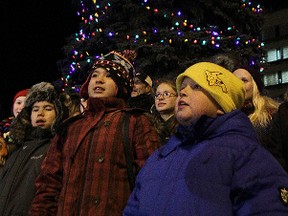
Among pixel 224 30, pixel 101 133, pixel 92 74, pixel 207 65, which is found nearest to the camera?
pixel 207 65

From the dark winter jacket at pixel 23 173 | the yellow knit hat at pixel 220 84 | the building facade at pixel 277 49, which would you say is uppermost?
the yellow knit hat at pixel 220 84

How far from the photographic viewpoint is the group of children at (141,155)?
2.41 metres

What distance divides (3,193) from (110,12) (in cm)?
767

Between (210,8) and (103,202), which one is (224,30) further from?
(103,202)

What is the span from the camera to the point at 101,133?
3410 millimetres

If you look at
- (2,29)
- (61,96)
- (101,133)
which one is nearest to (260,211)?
(101,133)

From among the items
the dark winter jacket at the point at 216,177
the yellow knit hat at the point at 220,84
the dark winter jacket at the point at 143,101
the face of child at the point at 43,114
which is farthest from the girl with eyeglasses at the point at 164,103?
the dark winter jacket at the point at 216,177

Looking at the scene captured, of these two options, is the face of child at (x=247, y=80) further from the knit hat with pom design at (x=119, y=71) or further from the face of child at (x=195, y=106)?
the face of child at (x=195, y=106)

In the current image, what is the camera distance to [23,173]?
421 centimetres

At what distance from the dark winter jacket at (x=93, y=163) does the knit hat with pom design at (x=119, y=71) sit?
22cm

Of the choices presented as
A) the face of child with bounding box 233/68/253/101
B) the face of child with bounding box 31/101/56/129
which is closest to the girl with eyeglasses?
the face of child with bounding box 233/68/253/101

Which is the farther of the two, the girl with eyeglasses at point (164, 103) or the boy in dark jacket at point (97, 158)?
the girl with eyeglasses at point (164, 103)

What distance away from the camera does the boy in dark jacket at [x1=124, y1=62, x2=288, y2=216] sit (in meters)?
2.36

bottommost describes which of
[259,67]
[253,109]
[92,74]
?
[259,67]
